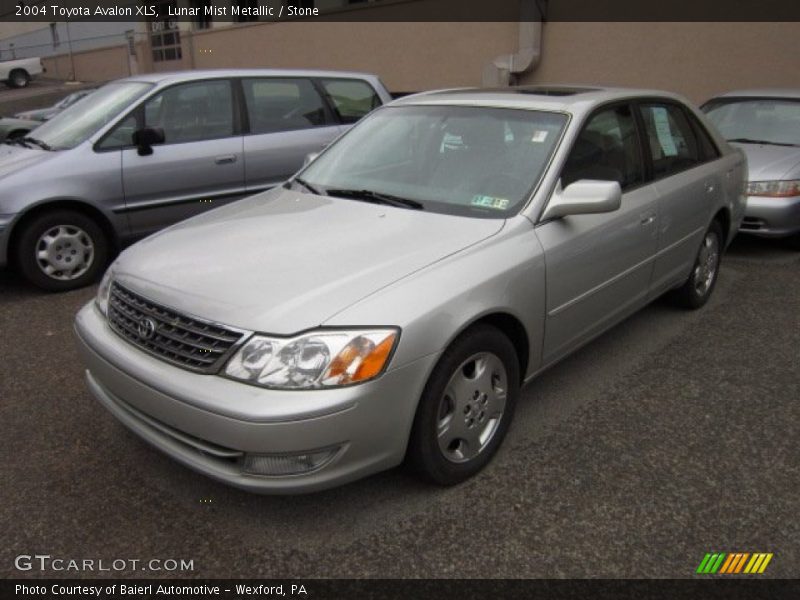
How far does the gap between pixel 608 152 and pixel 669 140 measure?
806mm

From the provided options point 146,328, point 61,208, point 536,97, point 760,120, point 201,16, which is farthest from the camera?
point 201,16

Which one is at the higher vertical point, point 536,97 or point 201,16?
point 201,16

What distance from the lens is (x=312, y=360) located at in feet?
7.32

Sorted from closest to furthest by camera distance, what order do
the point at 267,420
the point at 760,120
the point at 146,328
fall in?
the point at 267,420, the point at 146,328, the point at 760,120

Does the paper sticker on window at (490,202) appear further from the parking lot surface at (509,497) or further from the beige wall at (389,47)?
the beige wall at (389,47)

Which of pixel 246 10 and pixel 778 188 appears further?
pixel 246 10

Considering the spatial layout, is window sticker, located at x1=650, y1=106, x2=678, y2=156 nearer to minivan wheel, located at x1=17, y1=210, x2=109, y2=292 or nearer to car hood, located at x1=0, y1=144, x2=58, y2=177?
minivan wheel, located at x1=17, y1=210, x2=109, y2=292

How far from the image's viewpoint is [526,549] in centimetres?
240

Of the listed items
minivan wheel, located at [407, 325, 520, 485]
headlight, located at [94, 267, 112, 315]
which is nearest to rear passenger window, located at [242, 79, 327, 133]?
headlight, located at [94, 267, 112, 315]

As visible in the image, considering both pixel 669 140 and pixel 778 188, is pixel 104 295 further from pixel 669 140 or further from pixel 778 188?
pixel 778 188

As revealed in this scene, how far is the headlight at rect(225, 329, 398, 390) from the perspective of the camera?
7.29ft

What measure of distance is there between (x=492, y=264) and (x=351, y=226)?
68cm

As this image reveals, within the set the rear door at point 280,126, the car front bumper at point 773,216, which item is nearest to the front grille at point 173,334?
the rear door at point 280,126

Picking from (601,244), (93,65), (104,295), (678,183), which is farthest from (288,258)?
(93,65)
